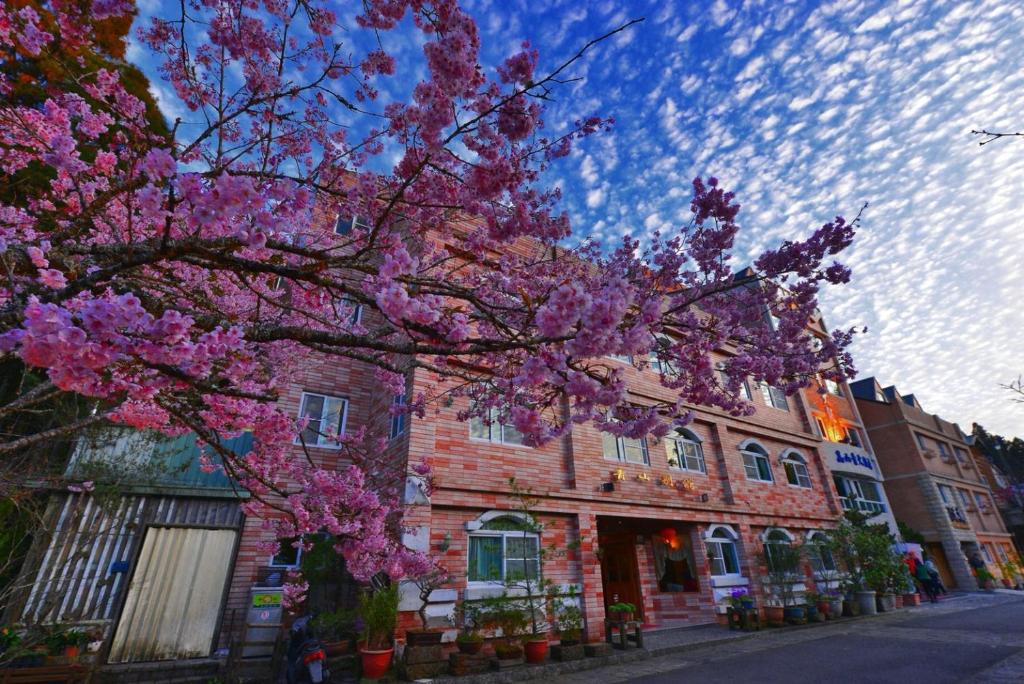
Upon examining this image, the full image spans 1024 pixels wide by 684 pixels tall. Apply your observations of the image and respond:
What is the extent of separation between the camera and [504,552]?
959 cm

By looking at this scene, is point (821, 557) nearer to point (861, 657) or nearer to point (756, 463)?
point (756, 463)

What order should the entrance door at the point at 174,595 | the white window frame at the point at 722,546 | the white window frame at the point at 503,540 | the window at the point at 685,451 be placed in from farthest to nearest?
the window at the point at 685,451
the white window frame at the point at 722,546
the white window frame at the point at 503,540
the entrance door at the point at 174,595

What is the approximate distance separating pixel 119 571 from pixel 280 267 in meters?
9.08

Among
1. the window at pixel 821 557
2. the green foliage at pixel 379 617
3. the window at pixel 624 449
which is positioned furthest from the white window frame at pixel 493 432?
the window at pixel 821 557

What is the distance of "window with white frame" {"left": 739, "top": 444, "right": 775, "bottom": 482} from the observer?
51.8ft

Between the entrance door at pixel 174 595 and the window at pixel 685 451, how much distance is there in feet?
38.4

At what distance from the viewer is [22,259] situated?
3.19m

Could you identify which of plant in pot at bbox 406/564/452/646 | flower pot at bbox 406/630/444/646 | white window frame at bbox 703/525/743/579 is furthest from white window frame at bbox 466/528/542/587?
white window frame at bbox 703/525/743/579

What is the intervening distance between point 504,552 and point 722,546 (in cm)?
790

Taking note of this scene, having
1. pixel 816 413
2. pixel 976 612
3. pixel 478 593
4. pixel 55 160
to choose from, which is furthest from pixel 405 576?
pixel 816 413

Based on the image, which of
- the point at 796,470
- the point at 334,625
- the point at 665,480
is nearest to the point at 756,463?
the point at 796,470

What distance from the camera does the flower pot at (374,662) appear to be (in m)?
6.88

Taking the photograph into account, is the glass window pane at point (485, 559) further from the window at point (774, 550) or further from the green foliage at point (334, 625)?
the window at point (774, 550)

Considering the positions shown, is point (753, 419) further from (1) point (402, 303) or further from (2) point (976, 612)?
(1) point (402, 303)
